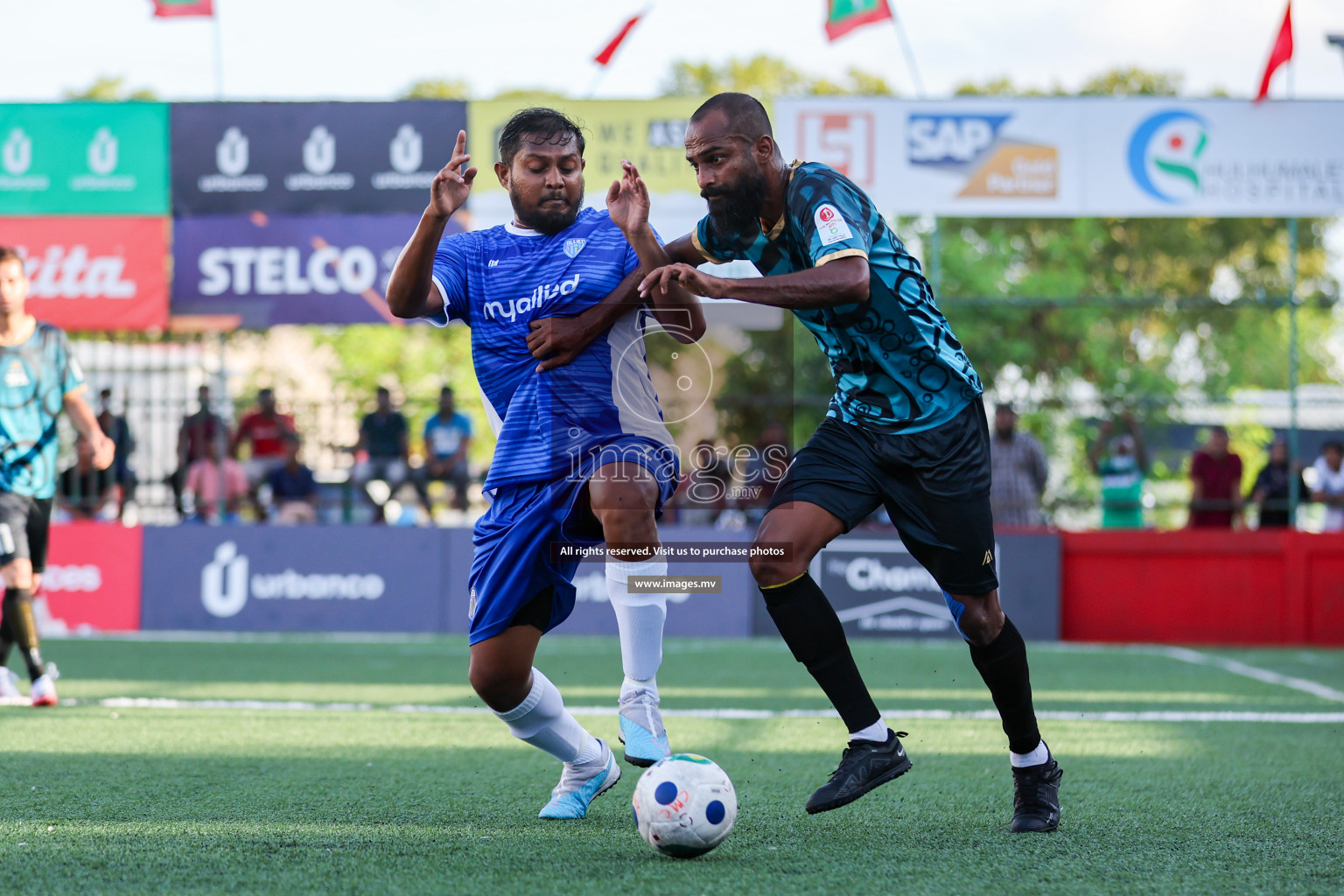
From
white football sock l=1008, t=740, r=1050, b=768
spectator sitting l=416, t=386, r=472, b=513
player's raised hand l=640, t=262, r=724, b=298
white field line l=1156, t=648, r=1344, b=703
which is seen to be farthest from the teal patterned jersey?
spectator sitting l=416, t=386, r=472, b=513

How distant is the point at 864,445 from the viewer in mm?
3908

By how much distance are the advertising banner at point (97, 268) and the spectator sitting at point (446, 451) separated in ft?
8.62

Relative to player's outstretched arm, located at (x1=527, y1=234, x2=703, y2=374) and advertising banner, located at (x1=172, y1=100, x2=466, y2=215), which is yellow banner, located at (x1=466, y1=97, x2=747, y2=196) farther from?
player's outstretched arm, located at (x1=527, y1=234, x2=703, y2=374)

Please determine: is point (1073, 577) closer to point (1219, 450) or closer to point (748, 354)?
point (1219, 450)

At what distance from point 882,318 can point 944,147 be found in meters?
8.51

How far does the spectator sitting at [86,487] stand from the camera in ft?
41.8

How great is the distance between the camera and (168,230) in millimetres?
12258

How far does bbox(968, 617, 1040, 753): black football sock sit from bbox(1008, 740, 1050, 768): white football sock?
0.04 ft

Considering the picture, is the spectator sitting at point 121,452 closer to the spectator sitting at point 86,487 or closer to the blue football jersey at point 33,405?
the spectator sitting at point 86,487

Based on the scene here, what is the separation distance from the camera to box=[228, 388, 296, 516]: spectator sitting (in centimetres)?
1338

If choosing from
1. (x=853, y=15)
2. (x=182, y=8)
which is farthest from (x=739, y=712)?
(x=182, y=8)

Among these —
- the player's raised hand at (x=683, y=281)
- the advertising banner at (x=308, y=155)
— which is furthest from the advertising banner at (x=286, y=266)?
the player's raised hand at (x=683, y=281)

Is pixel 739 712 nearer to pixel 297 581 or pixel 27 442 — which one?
pixel 27 442

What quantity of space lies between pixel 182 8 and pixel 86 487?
480cm
